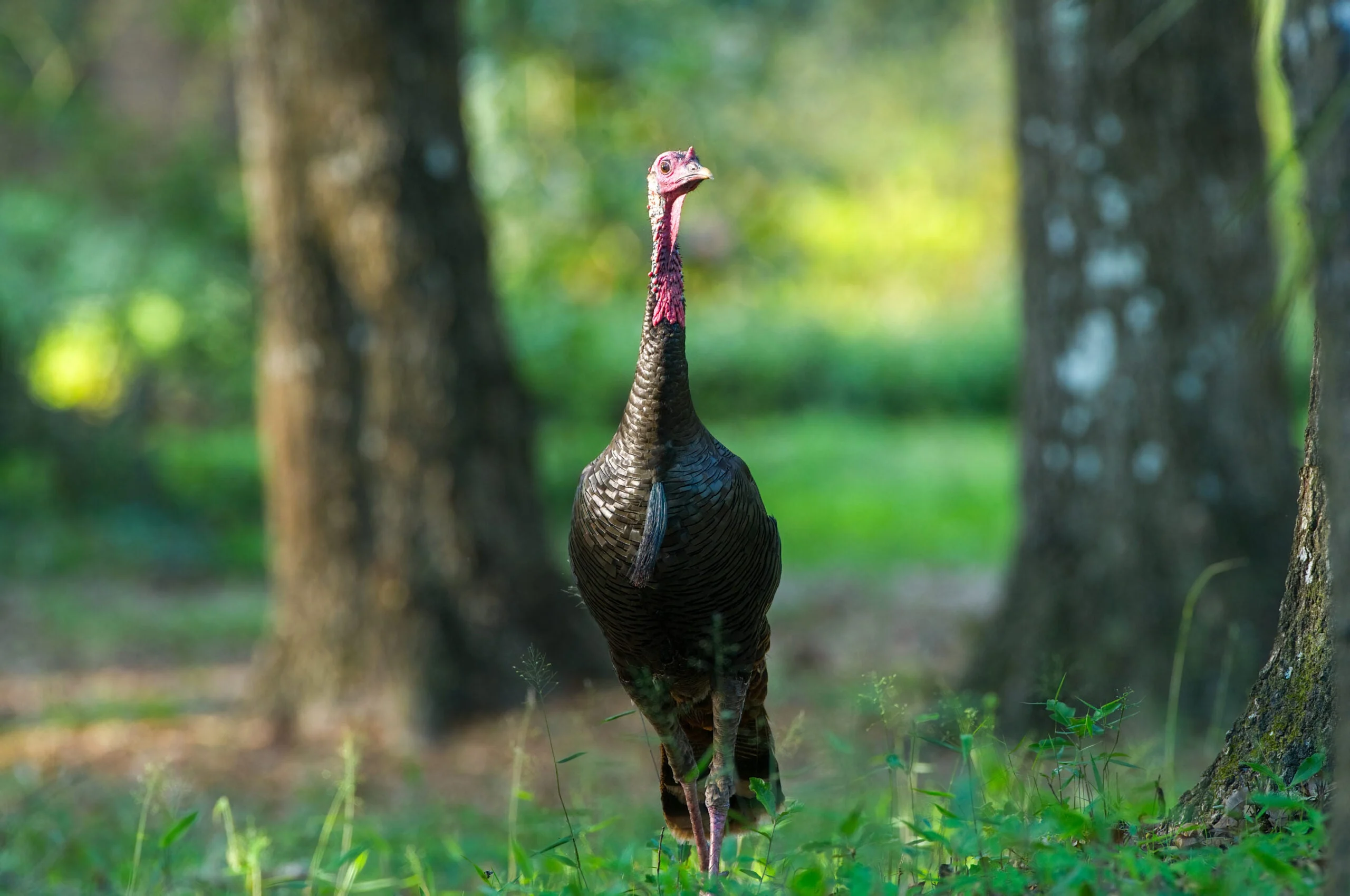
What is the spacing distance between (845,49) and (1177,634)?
14.3 m

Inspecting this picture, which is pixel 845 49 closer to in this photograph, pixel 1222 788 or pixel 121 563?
pixel 121 563

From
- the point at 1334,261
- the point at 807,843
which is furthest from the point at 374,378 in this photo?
the point at 1334,261

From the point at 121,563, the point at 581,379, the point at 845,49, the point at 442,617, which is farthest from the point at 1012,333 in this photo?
the point at 442,617

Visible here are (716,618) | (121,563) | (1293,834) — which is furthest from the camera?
(121,563)

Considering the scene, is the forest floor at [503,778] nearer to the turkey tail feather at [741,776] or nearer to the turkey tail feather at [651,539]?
the turkey tail feather at [741,776]

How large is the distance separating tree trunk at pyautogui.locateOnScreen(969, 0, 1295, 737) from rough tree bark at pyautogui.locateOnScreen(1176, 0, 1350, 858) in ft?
8.14

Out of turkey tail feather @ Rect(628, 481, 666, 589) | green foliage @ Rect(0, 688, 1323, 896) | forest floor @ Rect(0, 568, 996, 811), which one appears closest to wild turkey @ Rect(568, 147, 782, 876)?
turkey tail feather @ Rect(628, 481, 666, 589)

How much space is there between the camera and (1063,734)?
2.82 metres

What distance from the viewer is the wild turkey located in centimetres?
269

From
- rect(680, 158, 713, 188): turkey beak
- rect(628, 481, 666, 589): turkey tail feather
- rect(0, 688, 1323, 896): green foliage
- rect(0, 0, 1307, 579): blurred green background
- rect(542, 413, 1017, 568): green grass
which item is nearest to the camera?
rect(0, 688, 1323, 896): green foliage

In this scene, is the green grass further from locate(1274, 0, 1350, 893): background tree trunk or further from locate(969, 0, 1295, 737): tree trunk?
locate(1274, 0, 1350, 893): background tree trunk

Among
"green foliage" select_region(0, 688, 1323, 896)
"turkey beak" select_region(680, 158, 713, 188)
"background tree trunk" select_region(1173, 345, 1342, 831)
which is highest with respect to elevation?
"turkey beak" select_region(680, 158, 713, 188)

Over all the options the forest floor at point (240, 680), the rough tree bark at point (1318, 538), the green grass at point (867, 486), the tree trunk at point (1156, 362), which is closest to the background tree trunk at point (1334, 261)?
the rough tree bark at point (1318, 538)

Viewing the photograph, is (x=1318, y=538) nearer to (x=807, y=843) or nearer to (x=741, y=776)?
(x=807, y=843)
